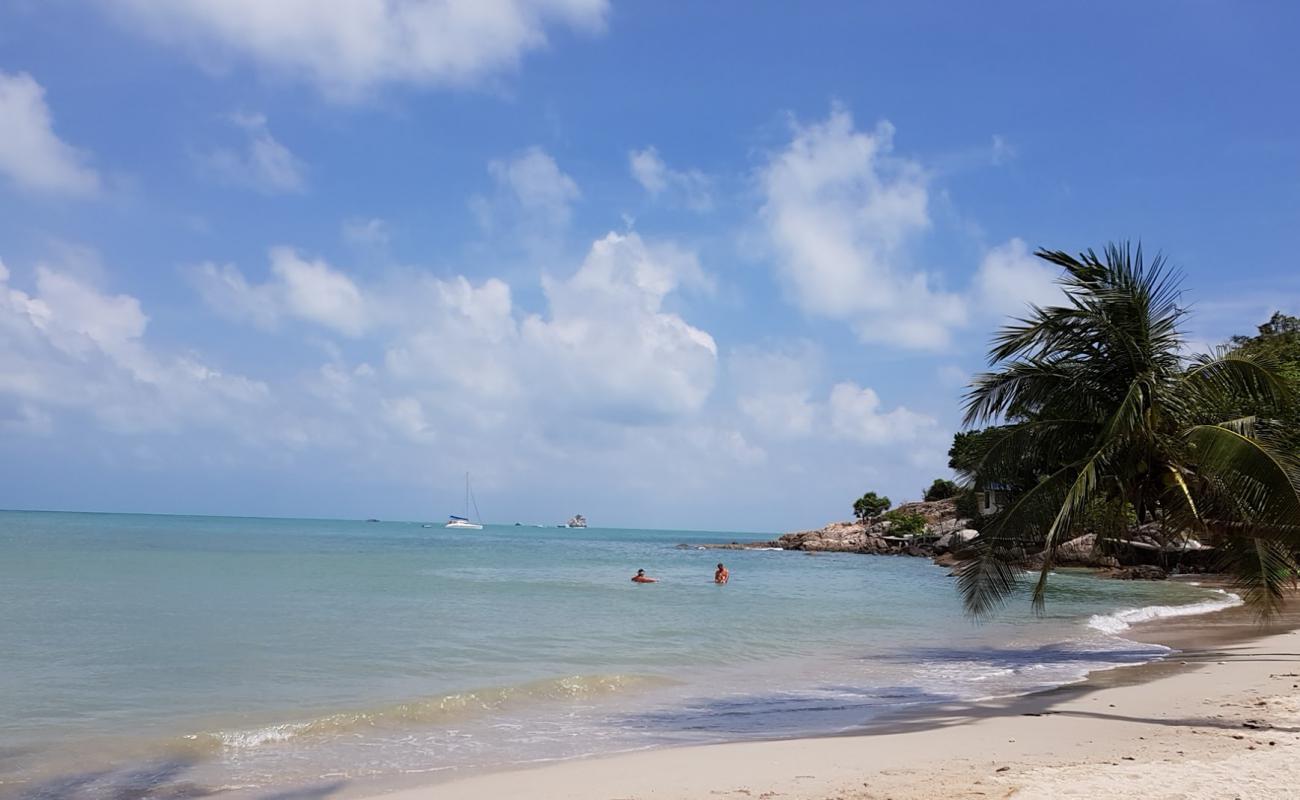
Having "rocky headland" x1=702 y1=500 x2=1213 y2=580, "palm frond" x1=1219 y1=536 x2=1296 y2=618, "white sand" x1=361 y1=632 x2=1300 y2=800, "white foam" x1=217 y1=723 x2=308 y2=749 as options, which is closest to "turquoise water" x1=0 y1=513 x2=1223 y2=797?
"white foam" x1=217 y1=723 x2=308 y2=749

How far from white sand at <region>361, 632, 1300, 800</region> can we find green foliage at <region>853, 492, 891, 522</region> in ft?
272

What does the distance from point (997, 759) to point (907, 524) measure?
229 feet

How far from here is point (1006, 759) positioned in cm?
796

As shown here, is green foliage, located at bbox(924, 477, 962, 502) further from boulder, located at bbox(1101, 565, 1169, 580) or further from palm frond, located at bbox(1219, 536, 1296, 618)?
palm frond, located at bbox(1219, 536, 1296, 618)

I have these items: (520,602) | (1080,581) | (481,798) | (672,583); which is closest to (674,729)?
(481,798)

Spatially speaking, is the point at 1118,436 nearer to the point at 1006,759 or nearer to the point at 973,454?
the point at 973,454

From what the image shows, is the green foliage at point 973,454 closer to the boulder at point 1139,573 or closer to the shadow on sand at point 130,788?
the shadow on sand at point 130,788

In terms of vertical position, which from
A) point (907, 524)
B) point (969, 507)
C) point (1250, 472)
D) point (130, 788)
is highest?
point (1250, 472)

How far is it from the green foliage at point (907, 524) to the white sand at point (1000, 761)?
64.1 meters

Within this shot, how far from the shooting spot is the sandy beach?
6727 mm

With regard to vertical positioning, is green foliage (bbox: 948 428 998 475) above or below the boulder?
above

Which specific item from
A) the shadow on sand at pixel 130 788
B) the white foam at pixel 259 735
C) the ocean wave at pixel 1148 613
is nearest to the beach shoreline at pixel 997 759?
the shadow on sand at pixel 130 788

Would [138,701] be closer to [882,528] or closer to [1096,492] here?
[1096,492]

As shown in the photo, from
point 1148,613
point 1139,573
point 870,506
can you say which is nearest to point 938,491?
point 870,506
